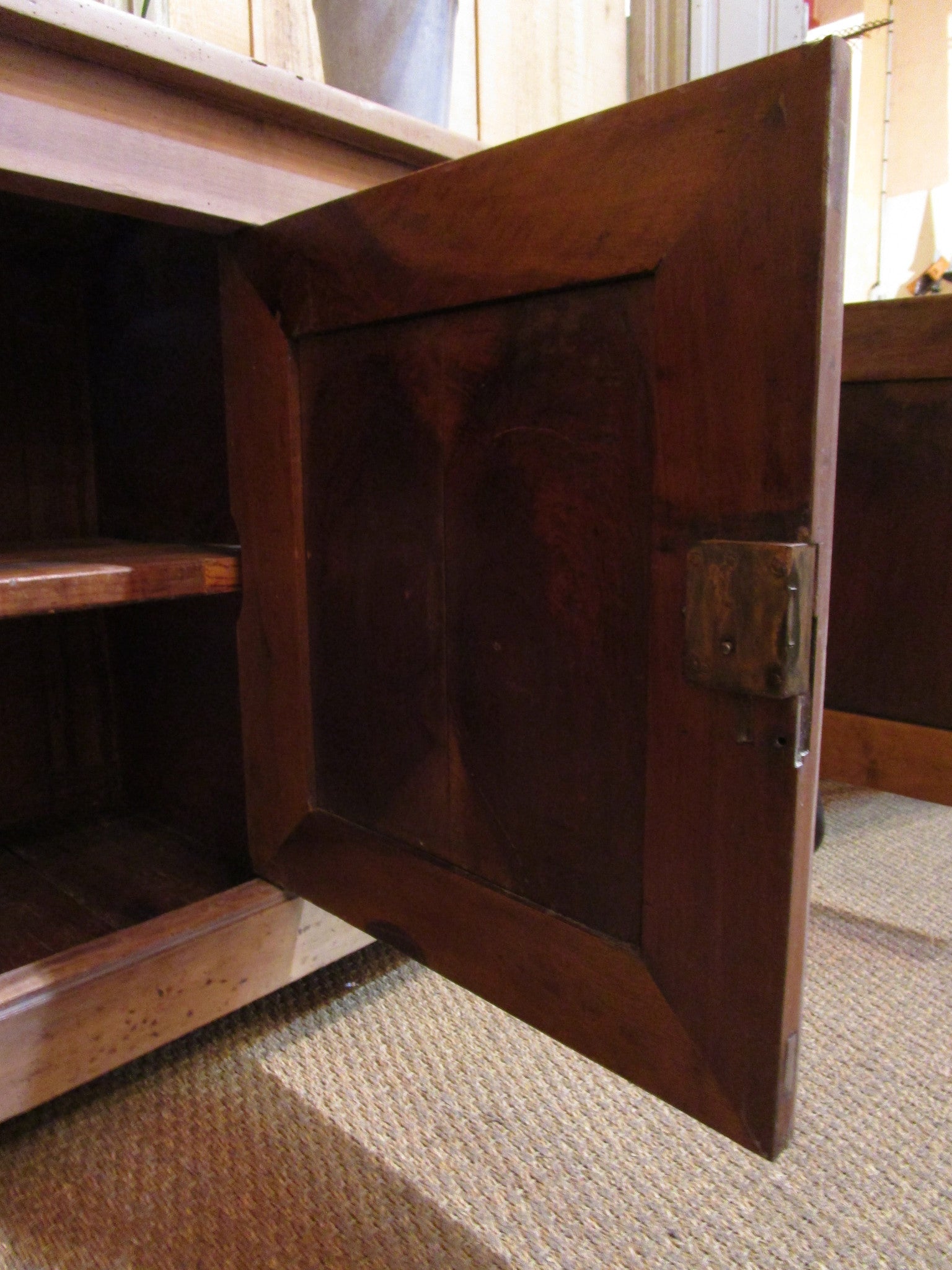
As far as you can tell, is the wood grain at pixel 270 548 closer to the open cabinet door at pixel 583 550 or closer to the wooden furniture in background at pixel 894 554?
the open cabinet door at pixel 583 550

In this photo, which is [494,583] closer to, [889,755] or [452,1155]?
[452,1155]

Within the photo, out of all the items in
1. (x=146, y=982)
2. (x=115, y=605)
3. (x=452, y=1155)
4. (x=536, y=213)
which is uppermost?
(x=536, y=213)

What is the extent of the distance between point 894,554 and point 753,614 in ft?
2.08

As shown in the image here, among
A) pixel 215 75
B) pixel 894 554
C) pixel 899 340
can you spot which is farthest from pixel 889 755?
pixel 215 75

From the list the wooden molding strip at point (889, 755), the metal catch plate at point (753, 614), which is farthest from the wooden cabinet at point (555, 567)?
the wooden molding strip at point (889, 755)

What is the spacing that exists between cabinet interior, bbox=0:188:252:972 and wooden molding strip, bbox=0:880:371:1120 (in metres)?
0.19

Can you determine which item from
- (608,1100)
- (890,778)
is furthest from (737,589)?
(890,778)

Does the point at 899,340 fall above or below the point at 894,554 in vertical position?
above

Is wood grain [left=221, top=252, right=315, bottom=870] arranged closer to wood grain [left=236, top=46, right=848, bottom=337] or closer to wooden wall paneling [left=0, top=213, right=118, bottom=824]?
wood grain [left=236, top=46, right=848, bottom=337]

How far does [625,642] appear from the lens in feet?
1.65

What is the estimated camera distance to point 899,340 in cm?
93

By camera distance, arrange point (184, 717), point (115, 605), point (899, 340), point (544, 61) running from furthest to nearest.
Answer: point (544, 61), point (184, 717), point (899, 340), point (115, 605)

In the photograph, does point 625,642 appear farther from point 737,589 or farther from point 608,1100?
point 608,1100

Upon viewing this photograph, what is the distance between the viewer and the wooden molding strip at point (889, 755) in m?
0.96
